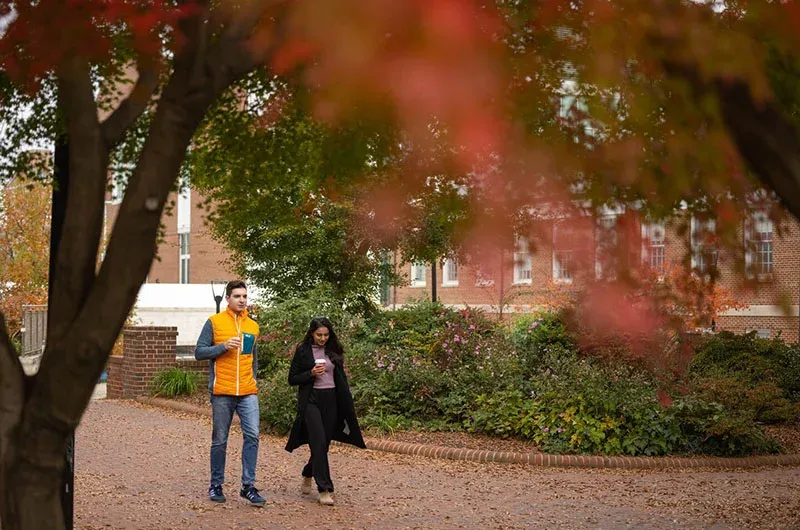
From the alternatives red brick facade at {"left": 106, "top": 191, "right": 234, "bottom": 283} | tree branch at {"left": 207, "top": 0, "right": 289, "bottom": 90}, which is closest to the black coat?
tree branch at {"left": 207, "top": 0, "right": 289, "bottom": 90}

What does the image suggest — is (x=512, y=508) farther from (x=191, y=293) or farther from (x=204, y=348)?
(x=191, y=293)

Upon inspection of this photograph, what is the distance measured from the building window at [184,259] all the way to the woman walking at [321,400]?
4934cm

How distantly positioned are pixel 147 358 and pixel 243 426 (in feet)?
40.2

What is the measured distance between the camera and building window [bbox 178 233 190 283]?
193 ft

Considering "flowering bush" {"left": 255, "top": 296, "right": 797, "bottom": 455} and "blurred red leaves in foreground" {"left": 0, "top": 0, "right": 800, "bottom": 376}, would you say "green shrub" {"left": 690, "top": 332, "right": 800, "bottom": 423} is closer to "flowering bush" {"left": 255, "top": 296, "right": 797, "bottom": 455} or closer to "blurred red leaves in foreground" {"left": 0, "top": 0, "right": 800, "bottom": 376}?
"flowering bush" {"left": 255, "top": 296, "right": 797, "bottom": 455}

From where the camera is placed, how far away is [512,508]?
10.4 m

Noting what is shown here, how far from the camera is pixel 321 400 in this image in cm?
1037

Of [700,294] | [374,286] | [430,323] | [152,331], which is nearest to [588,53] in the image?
[700,294]

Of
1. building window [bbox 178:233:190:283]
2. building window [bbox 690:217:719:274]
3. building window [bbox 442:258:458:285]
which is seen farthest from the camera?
→ building window [bbox 178:233:190:283]

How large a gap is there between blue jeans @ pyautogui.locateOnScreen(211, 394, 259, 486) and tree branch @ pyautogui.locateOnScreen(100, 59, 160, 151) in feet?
15.5

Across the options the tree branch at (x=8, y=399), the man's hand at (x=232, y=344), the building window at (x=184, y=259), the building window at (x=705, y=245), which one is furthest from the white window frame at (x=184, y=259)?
the building window at (x=705, y=245)

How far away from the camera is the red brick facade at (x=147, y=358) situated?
70.7ft

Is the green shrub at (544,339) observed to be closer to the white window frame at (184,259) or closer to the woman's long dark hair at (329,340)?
the woman's long dark hair at (329,340)

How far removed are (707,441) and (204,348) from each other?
7.01 m
